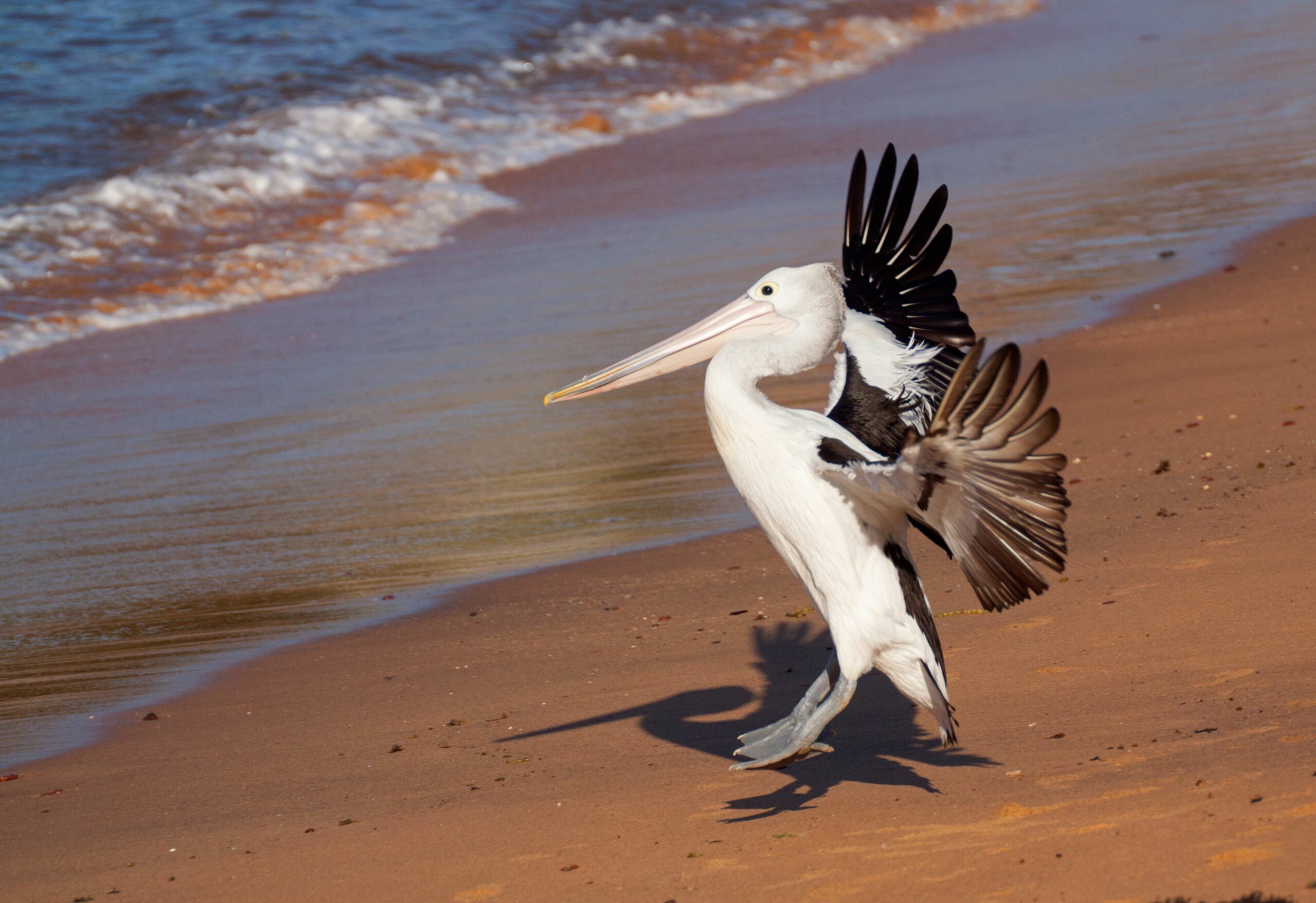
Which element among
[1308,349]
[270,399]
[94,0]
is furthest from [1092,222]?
[94,0]

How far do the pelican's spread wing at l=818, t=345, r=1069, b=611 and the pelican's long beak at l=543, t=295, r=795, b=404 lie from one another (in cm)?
47

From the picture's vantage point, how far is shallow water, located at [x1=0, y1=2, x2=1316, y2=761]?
19.1 feet

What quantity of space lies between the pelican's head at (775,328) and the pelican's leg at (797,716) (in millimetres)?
829

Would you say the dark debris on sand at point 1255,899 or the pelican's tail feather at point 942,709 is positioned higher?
the pelican's tail feather at point 942,709

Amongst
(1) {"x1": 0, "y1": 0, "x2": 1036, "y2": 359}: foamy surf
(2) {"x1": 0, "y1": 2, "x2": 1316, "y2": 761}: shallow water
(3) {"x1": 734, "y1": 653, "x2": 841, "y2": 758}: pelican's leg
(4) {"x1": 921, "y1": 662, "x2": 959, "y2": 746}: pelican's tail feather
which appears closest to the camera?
(4) {"x1": 921, "y1": 662, "x2": 959, "y2": 746}: pelican's tail feather

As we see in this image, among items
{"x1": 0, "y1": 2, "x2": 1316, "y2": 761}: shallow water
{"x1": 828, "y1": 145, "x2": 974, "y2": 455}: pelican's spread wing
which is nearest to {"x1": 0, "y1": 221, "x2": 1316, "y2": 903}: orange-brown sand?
{"x1": 0, "y1": 2, "x2": 1316, "y2": 761}: shallow water

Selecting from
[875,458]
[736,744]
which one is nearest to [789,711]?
[736,744]

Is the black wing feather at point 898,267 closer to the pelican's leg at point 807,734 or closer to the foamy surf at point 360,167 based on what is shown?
the pelican's leg at point 807,734

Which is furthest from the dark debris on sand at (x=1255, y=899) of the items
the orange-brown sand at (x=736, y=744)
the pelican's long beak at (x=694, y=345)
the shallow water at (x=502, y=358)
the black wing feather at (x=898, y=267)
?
the shallow water at (x=502, y=358)

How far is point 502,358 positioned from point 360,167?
20.0 ft

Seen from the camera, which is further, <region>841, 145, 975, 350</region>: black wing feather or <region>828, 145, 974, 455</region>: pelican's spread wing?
<region>841, 145, 975, 350</region>: black wing feather

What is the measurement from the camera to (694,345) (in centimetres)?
415

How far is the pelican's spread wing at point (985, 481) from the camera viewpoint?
327 centimetres

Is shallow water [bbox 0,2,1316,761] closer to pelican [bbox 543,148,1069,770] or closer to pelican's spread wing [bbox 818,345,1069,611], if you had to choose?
pelican [bbox 543,148,1069,770]
